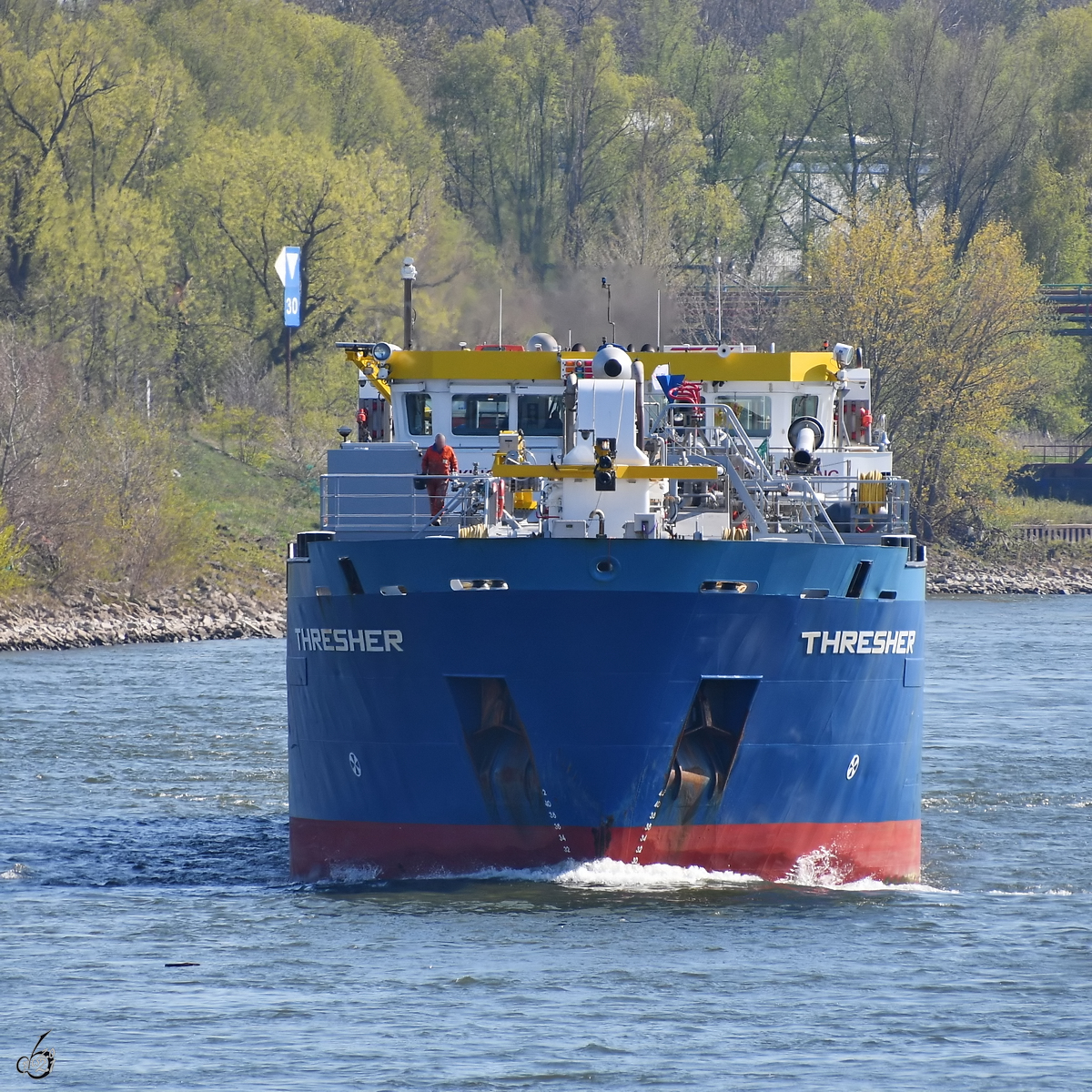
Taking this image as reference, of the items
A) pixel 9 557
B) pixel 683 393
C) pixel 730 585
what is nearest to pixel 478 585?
pixel 730 585

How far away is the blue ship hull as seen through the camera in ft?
67.1

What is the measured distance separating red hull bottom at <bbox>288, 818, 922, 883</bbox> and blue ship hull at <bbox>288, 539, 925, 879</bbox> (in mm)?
25

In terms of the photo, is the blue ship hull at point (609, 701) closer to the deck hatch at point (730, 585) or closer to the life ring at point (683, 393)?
the deck hatch at point (730, 585)

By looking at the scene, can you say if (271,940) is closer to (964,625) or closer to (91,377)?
(964,625)

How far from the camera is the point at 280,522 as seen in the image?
65812 mm

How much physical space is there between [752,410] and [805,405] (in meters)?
0.71

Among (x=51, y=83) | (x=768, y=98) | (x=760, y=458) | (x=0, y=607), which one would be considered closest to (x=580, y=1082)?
(x=760, y=458)

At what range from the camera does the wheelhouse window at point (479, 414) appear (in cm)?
2508

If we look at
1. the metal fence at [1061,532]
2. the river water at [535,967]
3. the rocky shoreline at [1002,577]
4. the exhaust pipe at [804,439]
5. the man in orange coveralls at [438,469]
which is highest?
the exhaust pipe at [804,439]

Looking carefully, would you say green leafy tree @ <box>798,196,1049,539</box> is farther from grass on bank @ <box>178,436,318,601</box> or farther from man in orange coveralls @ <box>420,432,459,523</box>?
man in orange coveralls @ <box>420,432,459,523</box>

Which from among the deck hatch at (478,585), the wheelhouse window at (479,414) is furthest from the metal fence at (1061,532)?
the deck hatch at (478,585)

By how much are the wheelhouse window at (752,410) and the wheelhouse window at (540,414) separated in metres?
2.28

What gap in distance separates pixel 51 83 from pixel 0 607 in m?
21.9

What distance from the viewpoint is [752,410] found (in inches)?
1031
